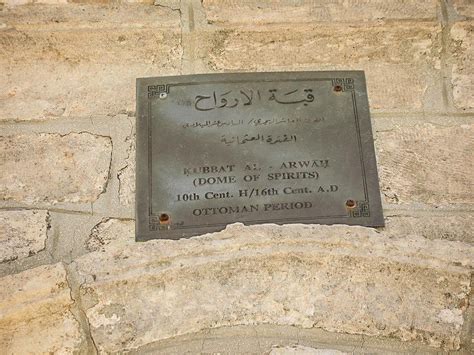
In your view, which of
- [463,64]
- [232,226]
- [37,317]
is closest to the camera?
[37,317]

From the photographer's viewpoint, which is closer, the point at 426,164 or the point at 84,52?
the point at 426,164

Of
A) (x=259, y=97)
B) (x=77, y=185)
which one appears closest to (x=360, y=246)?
(x=259, y=97)

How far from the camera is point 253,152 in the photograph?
1.66 meters

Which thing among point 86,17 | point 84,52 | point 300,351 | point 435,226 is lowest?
point 300,351

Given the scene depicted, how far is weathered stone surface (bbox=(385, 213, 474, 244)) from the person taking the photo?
61.1 inches

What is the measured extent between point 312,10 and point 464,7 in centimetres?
48

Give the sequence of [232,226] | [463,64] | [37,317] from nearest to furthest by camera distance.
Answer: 1. [37,317]
2. [232,226]
3. [463,64]

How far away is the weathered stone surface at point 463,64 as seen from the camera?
5.83 feet

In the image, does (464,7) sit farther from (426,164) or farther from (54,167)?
(54,167)

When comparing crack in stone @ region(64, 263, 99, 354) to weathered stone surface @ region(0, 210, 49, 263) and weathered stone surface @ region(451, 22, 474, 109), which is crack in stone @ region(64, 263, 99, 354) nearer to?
weathered stone surface @ region(0, 210, 49, 263)

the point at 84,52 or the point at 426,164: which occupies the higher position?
the point at 84,52

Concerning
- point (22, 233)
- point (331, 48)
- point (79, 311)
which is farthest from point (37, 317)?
point (331, 48)

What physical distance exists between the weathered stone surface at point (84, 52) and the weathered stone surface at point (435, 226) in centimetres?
79

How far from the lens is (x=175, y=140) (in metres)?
1.67
